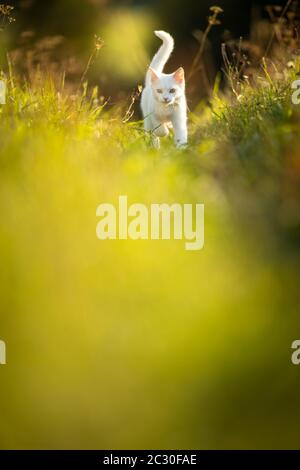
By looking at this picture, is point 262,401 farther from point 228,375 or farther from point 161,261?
point 161,261

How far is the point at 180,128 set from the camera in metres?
2.78

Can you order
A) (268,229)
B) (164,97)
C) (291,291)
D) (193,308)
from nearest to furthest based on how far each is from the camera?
(193,308)
(291,291)
(268,229)
(164,97)

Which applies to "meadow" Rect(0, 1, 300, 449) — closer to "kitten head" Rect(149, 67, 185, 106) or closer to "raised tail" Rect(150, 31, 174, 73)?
"kitten head" Rect(149, 67, 185, 106)

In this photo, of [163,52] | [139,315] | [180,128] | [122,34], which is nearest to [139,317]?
[139,315]

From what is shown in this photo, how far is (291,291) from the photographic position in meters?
1.54

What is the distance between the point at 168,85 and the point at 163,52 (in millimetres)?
277

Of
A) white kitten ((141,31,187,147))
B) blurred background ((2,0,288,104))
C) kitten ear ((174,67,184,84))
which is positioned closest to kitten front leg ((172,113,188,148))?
white kitten ((141,31,187,147))

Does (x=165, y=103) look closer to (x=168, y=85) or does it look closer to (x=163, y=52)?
(x=168, y=85)

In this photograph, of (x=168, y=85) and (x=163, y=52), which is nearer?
(x=168, y=85)

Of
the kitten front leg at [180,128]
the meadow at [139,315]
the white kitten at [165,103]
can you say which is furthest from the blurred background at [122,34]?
the meadow at [139,315]

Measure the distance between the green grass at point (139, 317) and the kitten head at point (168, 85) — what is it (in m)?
1.08

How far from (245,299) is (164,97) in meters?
1.50

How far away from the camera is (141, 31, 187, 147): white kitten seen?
9.14 feet
